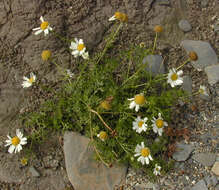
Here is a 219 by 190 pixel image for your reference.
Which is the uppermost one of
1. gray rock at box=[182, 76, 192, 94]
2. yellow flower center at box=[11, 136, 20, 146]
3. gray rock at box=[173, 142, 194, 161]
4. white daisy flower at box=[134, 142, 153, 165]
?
gray rock at box=[182, 76, 192, 94]

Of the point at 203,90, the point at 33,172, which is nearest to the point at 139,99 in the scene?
the point at 203,90

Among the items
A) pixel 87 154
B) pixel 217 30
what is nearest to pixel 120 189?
pixel 87 154

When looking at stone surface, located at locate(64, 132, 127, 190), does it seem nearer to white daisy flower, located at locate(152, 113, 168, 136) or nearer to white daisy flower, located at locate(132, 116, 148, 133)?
white daisy flower, located at locate(132, 116, 148, 133)

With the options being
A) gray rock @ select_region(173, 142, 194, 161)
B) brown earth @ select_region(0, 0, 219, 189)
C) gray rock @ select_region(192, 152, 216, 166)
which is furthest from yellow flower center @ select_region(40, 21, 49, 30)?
gray rock @ select_region(192, 152, 216, 166)

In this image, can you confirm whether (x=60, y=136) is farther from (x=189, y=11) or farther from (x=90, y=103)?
(x=189, y=11)

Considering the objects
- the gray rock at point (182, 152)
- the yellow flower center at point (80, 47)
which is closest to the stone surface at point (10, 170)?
the yellow flower center at point (80, 47)
